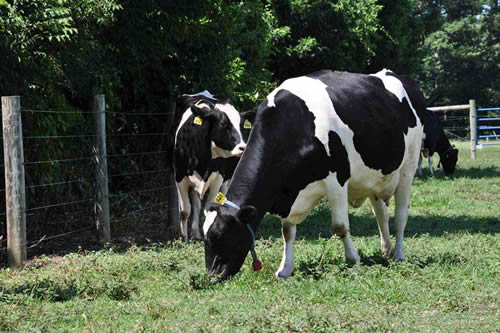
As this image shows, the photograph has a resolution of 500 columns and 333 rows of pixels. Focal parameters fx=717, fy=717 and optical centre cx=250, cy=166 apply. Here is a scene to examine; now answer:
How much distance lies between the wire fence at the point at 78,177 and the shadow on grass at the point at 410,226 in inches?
78.7

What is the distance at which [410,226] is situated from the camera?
10586mm

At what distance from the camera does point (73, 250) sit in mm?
9406

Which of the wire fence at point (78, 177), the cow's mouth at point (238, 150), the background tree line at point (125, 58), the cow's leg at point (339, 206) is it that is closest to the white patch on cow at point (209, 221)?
the cow's leg at point (339, 206)

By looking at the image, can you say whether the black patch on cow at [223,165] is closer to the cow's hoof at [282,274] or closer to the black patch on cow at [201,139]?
the black patch on cow at [201,139]

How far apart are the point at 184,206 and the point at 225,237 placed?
13.4ft

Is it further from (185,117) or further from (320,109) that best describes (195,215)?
(320,109)

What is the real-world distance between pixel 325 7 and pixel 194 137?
40.9 ft

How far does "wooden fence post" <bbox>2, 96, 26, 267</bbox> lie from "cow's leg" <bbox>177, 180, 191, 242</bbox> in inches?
110

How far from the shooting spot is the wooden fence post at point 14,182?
795 centimetres

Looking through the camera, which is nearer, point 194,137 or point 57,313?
point 57,313

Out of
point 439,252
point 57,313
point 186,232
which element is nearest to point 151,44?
point 186,232

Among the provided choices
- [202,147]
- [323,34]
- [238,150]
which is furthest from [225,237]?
[323,34]

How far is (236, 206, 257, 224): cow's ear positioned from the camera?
6.32 m

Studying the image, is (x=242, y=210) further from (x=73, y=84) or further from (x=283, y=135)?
(x=73, y=84)
